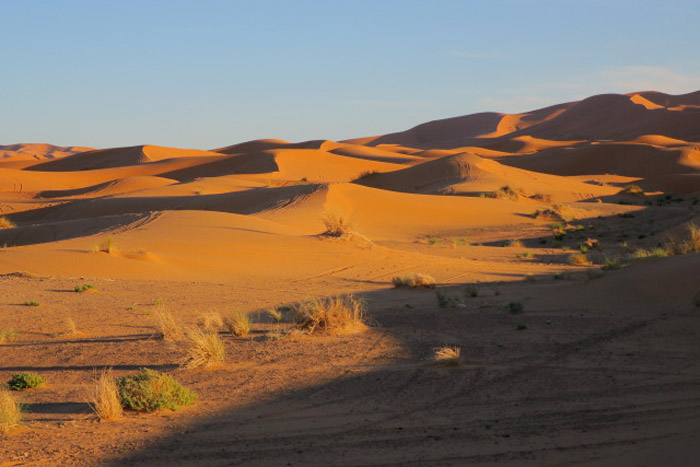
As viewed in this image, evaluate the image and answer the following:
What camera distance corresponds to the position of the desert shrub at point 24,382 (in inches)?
344

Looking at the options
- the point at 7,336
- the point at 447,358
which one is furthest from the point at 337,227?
the point at 447,358

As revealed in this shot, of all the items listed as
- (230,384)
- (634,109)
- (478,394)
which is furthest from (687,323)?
(634,109)

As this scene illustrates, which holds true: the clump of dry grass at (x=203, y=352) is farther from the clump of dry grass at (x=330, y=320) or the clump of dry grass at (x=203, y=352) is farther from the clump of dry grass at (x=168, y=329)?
the clump of dry grass at (x=330, y=320)

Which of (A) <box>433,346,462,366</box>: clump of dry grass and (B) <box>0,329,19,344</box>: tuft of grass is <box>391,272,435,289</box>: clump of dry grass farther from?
(B) <box>0,329,19,344</box>: tuft of grass

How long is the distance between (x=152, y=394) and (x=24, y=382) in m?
2.00

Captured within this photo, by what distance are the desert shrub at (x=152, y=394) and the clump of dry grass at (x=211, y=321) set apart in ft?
11.2

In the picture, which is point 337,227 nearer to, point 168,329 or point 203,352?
point 168,329

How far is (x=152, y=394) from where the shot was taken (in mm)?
A: 7664

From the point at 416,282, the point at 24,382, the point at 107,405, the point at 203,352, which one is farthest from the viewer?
the point at 416,282

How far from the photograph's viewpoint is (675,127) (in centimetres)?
10044

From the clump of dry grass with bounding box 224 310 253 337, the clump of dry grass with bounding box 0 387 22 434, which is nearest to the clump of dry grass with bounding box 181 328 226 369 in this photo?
the clump of dry grass with bounding box 224 310 253 337

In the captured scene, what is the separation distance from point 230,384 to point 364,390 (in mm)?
1536

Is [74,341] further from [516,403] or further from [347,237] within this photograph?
[347,237]

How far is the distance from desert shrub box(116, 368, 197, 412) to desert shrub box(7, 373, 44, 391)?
1393 mm
